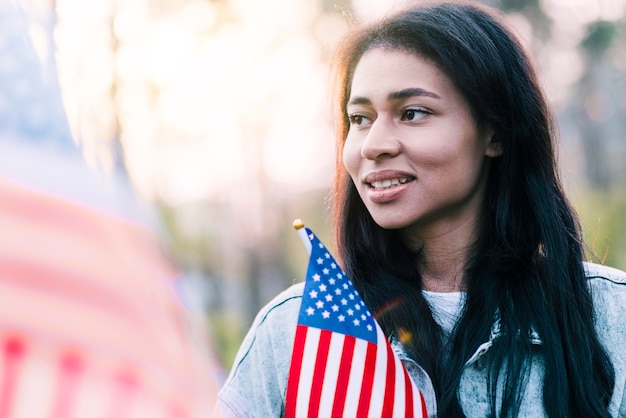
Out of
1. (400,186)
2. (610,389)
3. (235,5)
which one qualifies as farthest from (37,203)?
(235,5)

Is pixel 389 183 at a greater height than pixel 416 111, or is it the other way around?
pixel 416 111

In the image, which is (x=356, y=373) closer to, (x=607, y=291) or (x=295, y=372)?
(x=295, y=372)

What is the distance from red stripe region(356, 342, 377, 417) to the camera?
226 cm

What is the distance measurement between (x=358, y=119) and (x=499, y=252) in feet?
2.11

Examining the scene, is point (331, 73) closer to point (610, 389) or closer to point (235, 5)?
point (610, 389)

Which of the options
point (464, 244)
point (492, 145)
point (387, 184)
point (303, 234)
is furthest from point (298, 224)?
point (492, 145)

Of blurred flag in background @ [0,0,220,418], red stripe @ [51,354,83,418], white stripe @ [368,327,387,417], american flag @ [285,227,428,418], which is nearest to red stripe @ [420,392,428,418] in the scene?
american flag @ [285,227,428,418]

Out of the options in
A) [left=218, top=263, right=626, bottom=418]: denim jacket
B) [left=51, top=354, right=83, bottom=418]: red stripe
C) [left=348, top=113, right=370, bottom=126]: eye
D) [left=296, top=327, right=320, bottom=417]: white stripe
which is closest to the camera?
[left=51, top=354, right=83, bottom=418]: red stripe

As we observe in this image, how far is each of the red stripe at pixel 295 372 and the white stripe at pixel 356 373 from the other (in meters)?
0.15

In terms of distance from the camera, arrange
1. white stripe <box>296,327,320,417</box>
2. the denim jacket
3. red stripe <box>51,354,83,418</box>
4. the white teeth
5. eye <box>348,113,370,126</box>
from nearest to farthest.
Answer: red stripe <box>51,354,83,418</box> → white stripe <box>296,327,320,417</box> → the denim jacket → the white teeth → eye <box>348,113,370,126</box>

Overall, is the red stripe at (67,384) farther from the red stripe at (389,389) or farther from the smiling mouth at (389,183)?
the smiling mouth at (389,183)

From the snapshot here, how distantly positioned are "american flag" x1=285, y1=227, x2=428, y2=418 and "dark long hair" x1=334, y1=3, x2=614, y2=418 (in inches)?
7.0

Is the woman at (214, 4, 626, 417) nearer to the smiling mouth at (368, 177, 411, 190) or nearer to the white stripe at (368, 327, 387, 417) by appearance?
the smiling mouth at (368, 177, 411, 190)

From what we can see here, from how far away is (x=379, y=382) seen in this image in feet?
→ 7.47
